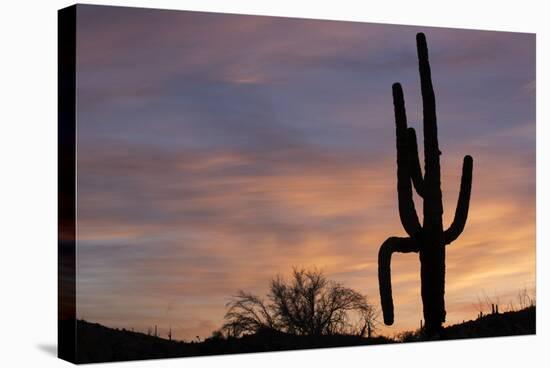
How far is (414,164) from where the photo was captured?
1523 centimetres

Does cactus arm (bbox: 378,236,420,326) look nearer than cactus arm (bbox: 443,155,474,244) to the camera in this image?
Yes

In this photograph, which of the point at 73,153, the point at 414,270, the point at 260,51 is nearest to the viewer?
the point at 73,153

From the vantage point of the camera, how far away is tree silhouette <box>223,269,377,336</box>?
14.3 meters

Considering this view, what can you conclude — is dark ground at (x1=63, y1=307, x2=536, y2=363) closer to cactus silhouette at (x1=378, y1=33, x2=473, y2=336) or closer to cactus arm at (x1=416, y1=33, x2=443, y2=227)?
cactus silhouette at (x1=378, y1=33, x2=473, y2=336)

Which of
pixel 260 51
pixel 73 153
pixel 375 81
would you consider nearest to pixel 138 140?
pixel 73 153

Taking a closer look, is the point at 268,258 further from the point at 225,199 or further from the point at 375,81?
the point at 375,81

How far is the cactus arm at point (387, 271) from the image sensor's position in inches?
595

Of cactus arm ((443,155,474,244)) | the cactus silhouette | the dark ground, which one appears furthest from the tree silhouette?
cactus arm ((443,155,474,244))

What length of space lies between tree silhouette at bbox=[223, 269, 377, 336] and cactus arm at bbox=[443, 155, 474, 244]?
121cm

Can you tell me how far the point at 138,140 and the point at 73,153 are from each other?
25.3 inches

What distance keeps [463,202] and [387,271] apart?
1.14m

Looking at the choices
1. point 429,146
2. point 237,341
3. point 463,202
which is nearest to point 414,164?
point 429,146

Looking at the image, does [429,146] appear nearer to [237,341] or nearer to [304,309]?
[304,309]

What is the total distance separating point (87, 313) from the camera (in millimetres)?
13461
